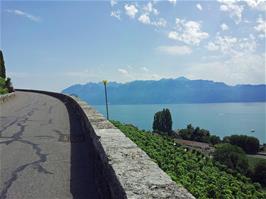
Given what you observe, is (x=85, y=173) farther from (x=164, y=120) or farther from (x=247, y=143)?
(x=247, y=143)

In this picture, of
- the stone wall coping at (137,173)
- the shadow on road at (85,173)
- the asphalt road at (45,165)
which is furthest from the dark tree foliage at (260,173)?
the stone wall coping at (137,173)

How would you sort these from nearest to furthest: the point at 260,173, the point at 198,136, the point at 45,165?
the point at 45,165, the point at 260,173, the point at 198,136

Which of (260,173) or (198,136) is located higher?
(198,136)

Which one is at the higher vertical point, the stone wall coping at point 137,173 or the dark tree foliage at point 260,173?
the stone wall coping at point 137,173

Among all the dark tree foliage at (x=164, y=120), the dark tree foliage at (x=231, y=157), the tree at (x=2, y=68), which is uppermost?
the tree at (x=2, y=68)

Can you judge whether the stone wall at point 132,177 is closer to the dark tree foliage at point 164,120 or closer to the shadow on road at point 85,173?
the shadow on road at point 85,173

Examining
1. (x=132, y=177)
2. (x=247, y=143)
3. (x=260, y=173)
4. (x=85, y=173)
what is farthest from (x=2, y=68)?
(x=247, y=143)

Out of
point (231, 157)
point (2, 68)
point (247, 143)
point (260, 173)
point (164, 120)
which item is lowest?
point (247, 143)

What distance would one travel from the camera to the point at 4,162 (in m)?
7.41

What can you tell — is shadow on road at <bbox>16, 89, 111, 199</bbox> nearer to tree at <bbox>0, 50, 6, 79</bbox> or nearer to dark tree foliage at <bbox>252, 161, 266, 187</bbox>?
tree at <bbox>0, 50, 6, 79</bbox>

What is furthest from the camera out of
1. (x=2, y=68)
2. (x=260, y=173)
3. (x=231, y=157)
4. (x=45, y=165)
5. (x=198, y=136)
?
(x=198, y=136)

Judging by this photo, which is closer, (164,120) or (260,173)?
(260,173)

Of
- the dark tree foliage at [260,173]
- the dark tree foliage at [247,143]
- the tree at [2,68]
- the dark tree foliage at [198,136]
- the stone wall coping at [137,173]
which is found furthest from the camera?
the dark tree foliage at [198,136]

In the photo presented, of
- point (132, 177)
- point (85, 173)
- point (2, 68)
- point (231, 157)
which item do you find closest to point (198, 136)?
point (231, 157)
